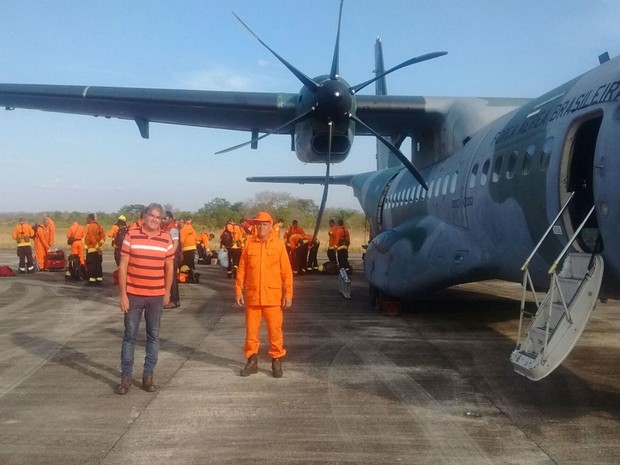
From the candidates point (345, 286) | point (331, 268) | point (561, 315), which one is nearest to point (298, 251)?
point (331, 268)

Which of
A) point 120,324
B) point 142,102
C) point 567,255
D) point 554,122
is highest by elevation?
point 142,102

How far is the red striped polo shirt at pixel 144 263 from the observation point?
6293 mm

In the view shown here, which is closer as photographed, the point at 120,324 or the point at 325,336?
the point at 325,336

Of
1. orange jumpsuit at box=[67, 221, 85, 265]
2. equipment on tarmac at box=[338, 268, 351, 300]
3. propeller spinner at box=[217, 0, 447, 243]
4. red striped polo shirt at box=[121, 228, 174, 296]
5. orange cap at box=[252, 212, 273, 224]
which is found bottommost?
equipment on tarmac at box=[338, 268, 351, 300]

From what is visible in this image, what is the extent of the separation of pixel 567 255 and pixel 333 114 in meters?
5.67

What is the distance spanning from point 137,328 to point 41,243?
1640 centimetres

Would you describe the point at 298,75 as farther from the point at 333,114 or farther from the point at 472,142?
the point at 472,142

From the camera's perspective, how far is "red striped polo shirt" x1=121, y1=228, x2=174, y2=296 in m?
6.29

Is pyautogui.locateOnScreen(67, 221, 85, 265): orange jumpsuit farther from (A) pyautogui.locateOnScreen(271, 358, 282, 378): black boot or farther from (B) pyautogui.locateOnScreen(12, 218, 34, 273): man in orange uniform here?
Result: (A) pyautogui.locateOnScreen(271, 358, 282, 378): black boot

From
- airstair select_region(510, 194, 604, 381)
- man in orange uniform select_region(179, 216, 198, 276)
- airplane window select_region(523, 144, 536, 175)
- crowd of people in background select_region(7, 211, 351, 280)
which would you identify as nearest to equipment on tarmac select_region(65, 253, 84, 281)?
crowd of people in background select_region(7, 211, 351, 280)

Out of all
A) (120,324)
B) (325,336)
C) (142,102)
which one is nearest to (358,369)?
(325,336)

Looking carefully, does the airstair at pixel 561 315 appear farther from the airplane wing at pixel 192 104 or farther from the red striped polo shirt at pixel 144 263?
the airplane wing at pixel 192 104

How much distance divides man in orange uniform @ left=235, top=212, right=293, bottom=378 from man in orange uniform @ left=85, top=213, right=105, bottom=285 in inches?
390

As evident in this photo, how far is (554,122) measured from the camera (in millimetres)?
7012
